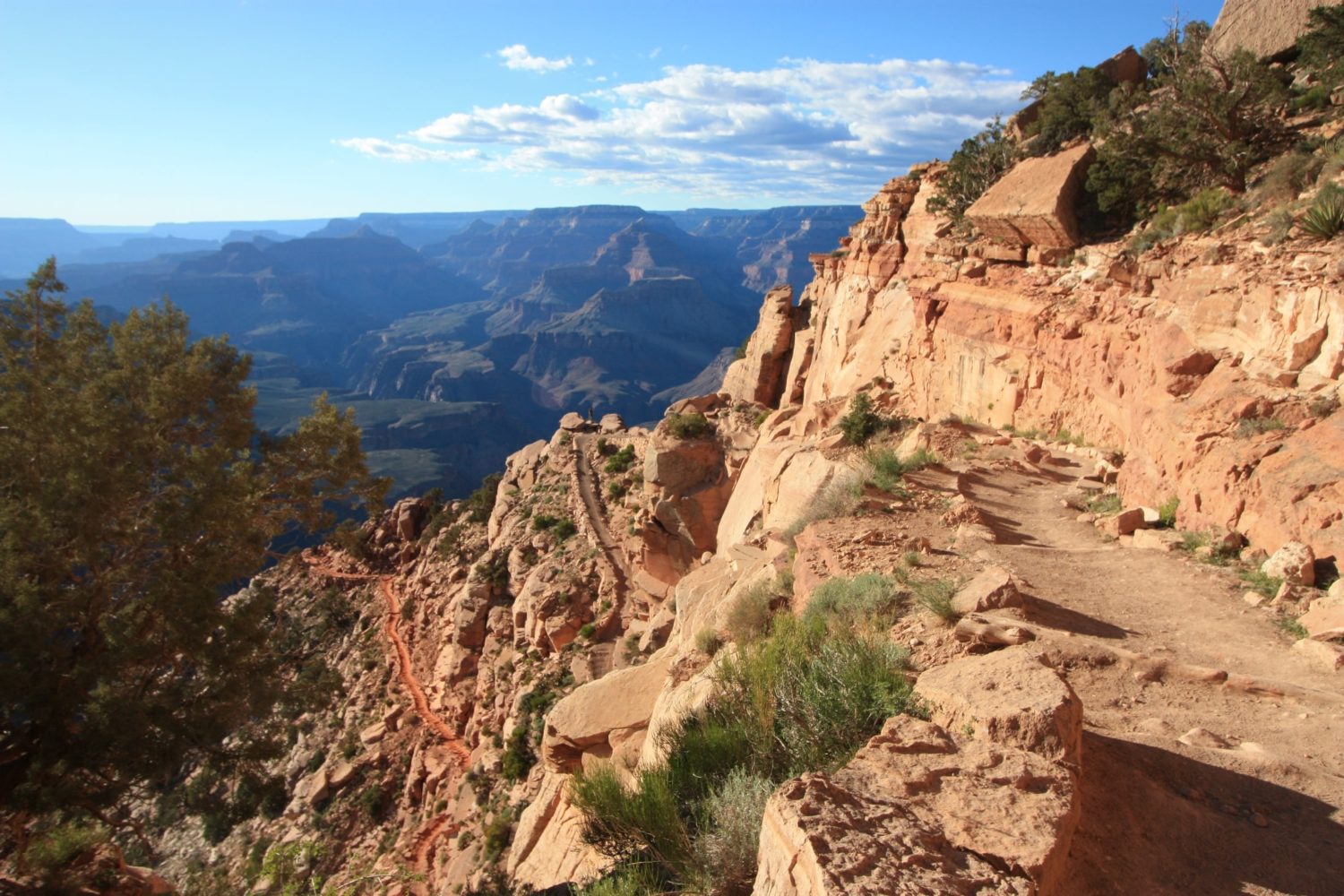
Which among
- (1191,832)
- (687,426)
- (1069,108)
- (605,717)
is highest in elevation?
(1069,108)

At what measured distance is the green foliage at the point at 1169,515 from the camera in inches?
436

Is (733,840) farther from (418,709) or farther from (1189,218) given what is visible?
(418,709)

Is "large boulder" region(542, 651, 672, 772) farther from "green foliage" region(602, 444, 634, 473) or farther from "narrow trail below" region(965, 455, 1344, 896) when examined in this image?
"green foliage" region(602, 444, 634, 473)

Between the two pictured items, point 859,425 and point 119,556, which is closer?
point 119,556

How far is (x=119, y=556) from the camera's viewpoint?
36.0 feet

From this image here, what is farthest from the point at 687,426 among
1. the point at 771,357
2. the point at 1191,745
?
the point at 1191,745

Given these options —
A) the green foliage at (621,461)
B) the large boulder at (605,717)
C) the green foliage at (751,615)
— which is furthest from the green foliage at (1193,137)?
the green foliage at (621,461)

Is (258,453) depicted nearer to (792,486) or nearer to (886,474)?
(792,486)

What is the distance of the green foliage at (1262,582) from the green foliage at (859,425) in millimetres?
9271

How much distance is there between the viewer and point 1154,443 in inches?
479

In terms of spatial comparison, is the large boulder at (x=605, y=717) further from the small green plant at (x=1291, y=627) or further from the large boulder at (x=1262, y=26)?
the large boulder at (x=1262, y=26)

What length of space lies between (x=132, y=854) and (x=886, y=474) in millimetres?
20946

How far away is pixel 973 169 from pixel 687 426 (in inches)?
499

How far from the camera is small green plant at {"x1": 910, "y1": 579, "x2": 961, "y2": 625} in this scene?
737 cm
